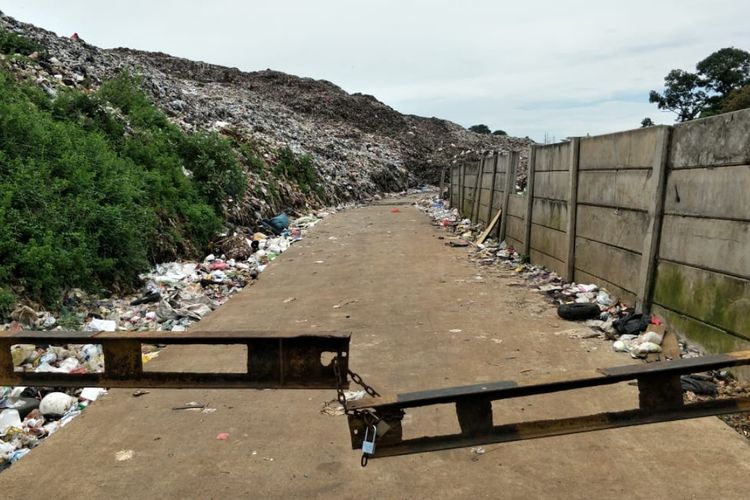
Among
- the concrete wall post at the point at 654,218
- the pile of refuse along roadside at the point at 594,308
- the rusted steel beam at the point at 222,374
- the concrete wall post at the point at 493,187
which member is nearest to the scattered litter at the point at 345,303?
the pile of refuse along roadside at the point at 594,308

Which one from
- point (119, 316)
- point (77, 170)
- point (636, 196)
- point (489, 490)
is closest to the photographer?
point (489, 490)

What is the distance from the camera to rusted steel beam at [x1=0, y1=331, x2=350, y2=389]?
213cm

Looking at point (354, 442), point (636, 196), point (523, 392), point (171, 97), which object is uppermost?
point (171, 97)

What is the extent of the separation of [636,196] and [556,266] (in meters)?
2.49

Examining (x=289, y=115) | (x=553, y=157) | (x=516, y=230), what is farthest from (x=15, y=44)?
(x=289, y=115)

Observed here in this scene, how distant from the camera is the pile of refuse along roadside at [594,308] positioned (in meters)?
4.89

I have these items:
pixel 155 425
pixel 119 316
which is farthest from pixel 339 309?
pixel 155 425

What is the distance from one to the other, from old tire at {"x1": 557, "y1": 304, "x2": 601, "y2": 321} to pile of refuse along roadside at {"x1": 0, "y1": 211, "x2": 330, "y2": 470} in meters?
4.02

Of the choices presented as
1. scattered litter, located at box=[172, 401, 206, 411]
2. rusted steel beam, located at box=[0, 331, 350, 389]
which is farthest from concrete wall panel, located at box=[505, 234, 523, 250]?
rusted steel beam, located at box=[0, 331, 350, 389]

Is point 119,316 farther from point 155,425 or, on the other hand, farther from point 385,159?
point 385,159

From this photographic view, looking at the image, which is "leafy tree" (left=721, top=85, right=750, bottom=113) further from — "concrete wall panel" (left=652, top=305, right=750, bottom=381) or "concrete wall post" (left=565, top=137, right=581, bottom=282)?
"concrete wall panel" (left=652, top=305, right=750, bottom=381)

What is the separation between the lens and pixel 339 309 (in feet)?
22.1

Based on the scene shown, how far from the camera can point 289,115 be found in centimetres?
3138

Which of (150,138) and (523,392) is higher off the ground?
(150,138)
